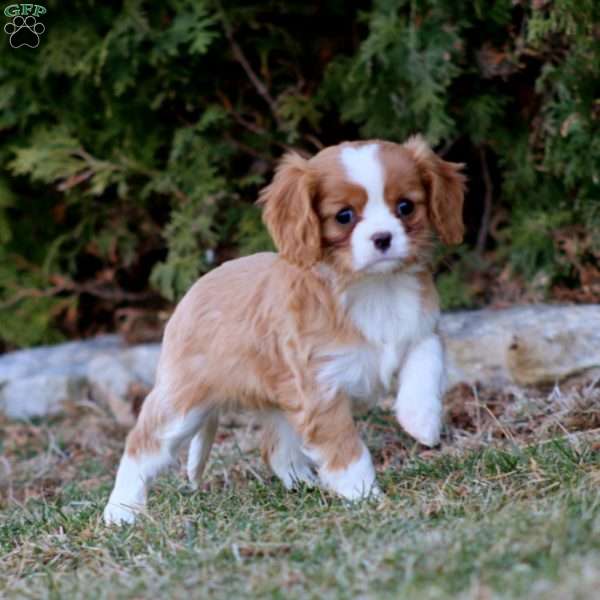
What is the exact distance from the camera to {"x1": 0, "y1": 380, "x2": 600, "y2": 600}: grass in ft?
10.1

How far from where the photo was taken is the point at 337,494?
4.32 meters

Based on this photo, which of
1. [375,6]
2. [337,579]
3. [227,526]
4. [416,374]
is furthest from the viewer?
[375,6]

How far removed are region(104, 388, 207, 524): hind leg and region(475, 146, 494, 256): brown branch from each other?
10.4 feet

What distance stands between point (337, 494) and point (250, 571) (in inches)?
39.9

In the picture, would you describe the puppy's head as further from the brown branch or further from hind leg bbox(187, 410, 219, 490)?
the brown branch

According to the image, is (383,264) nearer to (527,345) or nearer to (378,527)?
(378,527)

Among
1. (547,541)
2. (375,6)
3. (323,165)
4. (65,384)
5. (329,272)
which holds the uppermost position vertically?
(375,6)

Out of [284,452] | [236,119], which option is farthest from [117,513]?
[236,119]

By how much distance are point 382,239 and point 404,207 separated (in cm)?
24

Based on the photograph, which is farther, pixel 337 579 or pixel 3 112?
pixel 3 112

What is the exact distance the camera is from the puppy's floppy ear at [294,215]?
4.15 m

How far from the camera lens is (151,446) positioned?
4.73 metres

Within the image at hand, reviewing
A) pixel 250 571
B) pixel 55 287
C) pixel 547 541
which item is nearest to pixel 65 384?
pixel 55 287

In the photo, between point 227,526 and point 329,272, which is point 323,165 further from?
point 227,526
